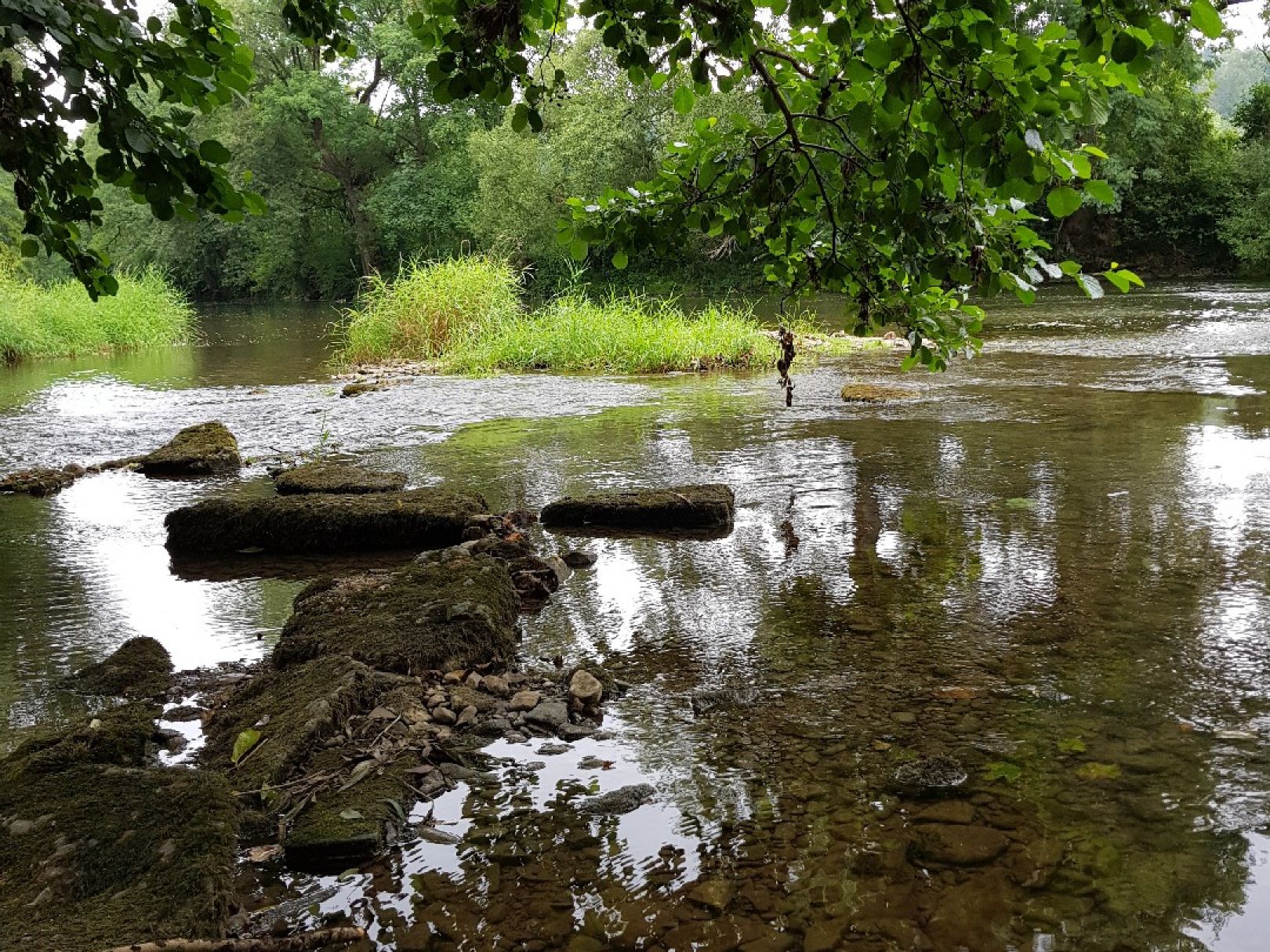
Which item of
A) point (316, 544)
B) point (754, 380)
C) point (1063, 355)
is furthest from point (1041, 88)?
point (1063, 355)

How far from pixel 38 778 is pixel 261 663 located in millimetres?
1231

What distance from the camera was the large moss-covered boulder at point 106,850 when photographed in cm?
228

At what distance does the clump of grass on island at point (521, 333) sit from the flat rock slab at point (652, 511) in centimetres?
881

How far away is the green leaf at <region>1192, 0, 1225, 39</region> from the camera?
2.01 m

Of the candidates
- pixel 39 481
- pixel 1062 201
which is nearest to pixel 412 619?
pixel 1062 201

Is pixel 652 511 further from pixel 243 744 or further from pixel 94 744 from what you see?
pixel 94 744

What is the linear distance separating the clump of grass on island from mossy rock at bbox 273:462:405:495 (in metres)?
8.09

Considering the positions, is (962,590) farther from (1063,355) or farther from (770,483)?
(1063,355)

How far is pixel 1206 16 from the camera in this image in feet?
6.67

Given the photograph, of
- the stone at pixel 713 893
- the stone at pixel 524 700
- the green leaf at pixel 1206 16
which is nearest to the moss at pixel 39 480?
the stone at pixel 524 700

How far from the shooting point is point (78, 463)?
8.96m

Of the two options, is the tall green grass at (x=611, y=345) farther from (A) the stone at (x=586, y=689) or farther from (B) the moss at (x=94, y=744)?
(B) the moss at (x=94, y=744)

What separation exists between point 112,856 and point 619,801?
134cm

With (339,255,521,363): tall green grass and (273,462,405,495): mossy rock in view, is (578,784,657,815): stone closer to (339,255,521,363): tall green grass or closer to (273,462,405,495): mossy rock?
(273,462,405,495): mossy rock
